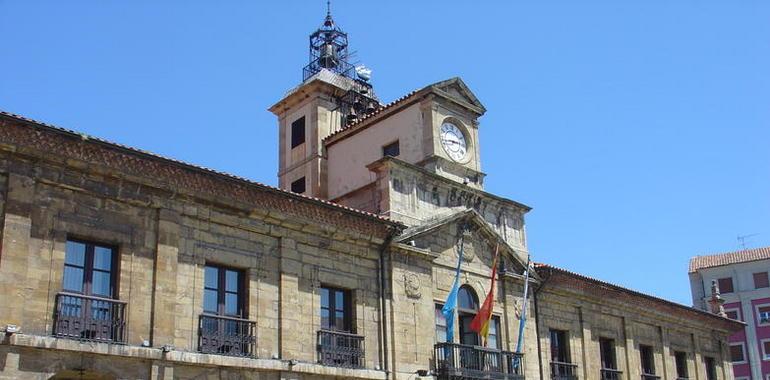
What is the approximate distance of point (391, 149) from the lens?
2583 centimetres

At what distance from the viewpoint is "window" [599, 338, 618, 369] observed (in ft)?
93.4

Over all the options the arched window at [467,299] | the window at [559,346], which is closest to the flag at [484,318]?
the arched window at [467,299]

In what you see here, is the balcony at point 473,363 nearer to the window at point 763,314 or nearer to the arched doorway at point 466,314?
the arched doorway at point 466,314

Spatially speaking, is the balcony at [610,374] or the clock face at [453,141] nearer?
the clock face at [453,141]

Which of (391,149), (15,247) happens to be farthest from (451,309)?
(15,247)

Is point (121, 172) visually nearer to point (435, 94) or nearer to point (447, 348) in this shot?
point (447, 348)

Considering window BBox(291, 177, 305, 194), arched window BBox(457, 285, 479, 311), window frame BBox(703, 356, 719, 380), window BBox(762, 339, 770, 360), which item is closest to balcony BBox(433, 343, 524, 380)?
arched window BBox(457, 285, 479, 311)

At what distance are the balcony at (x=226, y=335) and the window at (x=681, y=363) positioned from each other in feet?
62.8

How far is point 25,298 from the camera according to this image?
1494cm

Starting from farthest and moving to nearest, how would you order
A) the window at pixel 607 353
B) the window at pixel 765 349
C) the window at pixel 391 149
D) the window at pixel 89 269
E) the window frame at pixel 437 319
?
the window at pixel 765 349, the window at pixel 607 353, the window at pixel 391 149, the window frame at pixel 437 319, the window at pixel 89 269

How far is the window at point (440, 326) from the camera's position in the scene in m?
22.2

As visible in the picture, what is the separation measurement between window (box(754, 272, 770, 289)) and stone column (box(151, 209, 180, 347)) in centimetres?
4743

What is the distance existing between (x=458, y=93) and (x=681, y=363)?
45.4 feet

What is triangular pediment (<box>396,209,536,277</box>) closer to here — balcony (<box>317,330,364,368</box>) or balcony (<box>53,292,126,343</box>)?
balcony (<box>317,330,364,368</box>)
